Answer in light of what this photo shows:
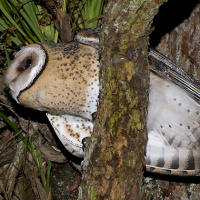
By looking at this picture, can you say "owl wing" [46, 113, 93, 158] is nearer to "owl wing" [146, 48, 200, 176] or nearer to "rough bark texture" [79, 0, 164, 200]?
Result: "owl wing" [146, 48, 200, 176]

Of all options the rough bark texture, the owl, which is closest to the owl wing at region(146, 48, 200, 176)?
the owl

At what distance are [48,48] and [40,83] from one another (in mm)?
245

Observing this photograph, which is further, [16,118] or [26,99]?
[16,118]

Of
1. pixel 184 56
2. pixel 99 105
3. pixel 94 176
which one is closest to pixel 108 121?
pixel 99 105

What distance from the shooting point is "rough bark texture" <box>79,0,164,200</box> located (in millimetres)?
1859

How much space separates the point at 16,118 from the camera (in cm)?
363

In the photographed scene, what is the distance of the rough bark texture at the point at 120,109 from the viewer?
1.86 metres

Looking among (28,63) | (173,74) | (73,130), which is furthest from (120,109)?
(73,130)

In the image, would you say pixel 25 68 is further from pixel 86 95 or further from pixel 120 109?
pixel 120 109

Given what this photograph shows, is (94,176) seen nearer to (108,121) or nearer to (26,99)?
(108,121)

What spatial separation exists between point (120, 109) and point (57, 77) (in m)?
0.82

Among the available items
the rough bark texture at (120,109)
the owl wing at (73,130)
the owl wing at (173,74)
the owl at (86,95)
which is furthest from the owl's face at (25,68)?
the rough bark texture at (120,109)

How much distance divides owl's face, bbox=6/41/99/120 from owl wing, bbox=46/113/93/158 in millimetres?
257

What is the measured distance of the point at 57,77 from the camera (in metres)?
2.69
